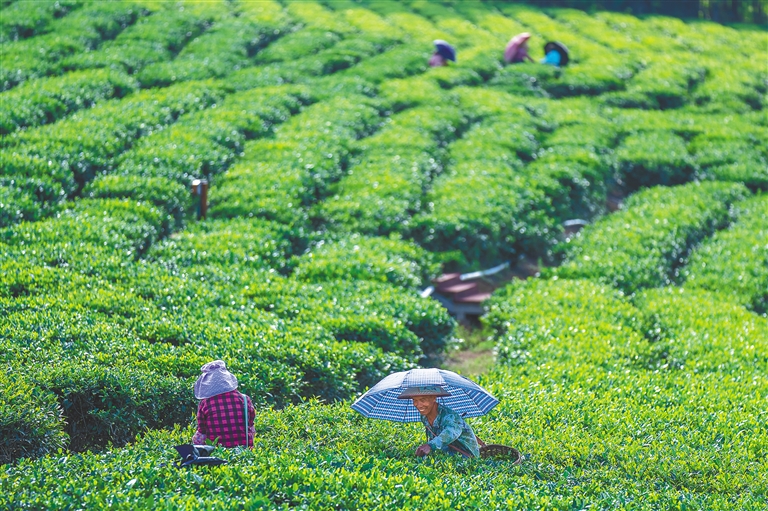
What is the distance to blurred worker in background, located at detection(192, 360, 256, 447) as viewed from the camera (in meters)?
7.52

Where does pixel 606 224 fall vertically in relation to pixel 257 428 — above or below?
below

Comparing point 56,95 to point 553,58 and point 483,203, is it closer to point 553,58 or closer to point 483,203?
point 483,203

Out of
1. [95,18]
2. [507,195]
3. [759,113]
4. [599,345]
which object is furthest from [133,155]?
[759,113]

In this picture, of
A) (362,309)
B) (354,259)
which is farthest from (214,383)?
(354,259)

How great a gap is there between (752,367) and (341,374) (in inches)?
216

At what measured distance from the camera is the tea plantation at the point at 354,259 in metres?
7.66

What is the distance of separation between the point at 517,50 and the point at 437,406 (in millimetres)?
24617

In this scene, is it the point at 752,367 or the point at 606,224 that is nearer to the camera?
the point at 752,367

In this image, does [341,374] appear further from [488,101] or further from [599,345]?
[488,101]

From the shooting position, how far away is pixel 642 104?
27250 millimetres

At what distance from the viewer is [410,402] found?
8039 millimetres

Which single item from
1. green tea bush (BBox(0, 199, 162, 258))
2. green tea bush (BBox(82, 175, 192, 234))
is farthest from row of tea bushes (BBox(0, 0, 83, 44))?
green tea bush (BBox(0, 199, 162, 258))

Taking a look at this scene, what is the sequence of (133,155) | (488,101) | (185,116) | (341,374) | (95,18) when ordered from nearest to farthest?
(341,374), (133,155), (185,116), (488,101), (95,18)

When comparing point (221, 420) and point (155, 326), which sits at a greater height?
point (221, 420)
